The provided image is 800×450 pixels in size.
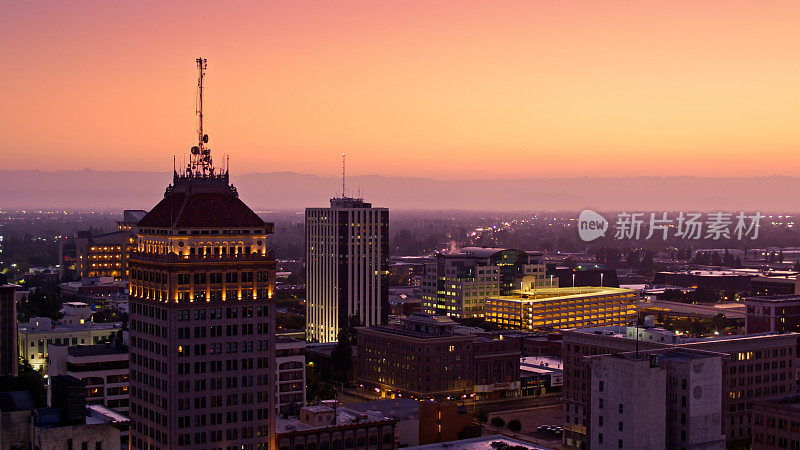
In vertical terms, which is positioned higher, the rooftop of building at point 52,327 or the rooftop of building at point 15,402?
the rooftop of building at point 15,402

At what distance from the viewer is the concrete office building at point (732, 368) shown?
13988cm

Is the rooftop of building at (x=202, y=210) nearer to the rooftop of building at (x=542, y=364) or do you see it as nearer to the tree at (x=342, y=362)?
the tree at (x=342, y=362)

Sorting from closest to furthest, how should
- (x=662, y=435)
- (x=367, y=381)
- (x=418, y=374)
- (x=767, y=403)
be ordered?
(x=662, y=435)
(x=767, y=403)
(x=418, y=374)
(x=367, y=381)

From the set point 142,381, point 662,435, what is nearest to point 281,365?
point 142,381

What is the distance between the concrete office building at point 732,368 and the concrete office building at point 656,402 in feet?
103

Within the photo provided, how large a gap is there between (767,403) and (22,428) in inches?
3160

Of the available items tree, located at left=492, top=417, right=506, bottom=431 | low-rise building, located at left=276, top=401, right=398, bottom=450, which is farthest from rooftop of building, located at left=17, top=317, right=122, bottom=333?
low-rise building, located at left=276, top=401, right=398, bottom=450

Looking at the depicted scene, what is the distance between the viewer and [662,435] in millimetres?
104188

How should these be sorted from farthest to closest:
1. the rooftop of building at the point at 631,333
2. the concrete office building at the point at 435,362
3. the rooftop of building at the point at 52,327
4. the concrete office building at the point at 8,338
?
the rooftop of building at the point at 52,327
the concrete office building at the point at 435,362
the concrete office building at the point at 8,338
the rooftop of building at the point at 631,333

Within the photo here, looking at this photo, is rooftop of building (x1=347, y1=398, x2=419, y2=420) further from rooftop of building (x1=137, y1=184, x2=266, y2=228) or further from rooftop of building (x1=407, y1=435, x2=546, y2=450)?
rooftop of building (x1=137, y1=184, x2=266, y2=228)

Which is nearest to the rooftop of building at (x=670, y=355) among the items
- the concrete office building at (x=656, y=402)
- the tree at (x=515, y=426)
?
the concrete office building at (x=656, y=402)

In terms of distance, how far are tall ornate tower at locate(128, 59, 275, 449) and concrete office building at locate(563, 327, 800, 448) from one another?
55.5 m

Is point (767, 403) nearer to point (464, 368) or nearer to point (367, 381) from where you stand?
point (464, 368)

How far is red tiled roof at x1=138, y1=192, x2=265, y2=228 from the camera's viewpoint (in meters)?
99.2
